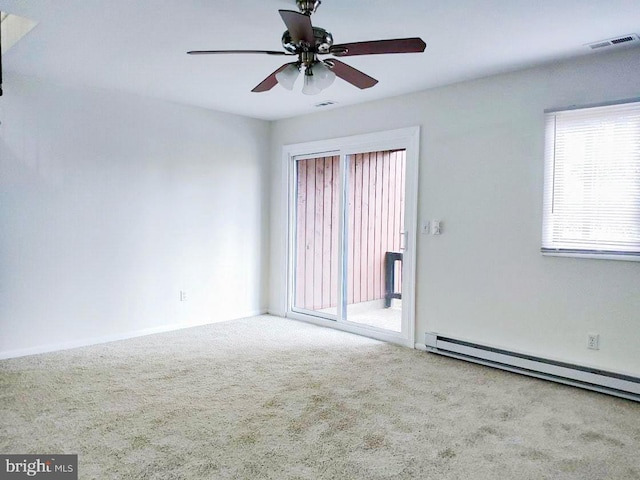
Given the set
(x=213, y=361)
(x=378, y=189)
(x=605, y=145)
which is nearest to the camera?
(x=605, y=145)

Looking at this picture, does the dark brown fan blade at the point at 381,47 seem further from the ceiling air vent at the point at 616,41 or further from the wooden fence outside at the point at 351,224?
the wooden fence outside at the point at 351,224

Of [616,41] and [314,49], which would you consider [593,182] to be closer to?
[616,41]

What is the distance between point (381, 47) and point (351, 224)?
3.05m

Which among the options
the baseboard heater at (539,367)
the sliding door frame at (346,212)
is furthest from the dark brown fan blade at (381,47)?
the baseboard heater at (539,367)

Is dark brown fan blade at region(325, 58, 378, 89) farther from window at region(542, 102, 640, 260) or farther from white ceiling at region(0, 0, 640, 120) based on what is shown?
window at region(542, 102, 640, 260)

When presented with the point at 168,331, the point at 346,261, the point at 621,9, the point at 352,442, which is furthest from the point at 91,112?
the point at 621,9

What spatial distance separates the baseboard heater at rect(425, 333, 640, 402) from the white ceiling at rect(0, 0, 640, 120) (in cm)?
230

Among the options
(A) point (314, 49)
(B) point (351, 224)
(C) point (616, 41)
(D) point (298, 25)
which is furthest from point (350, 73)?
(B) point (351, 224)

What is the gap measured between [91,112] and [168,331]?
234 centimetres

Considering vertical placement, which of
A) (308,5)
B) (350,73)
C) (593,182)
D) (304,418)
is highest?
(308,5)

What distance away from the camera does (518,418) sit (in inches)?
117

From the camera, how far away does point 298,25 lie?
224 centimetres

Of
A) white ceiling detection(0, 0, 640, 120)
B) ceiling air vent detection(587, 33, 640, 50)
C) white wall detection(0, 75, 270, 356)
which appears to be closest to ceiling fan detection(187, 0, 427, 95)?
white ceiling detection(0, 0, 640, 120)

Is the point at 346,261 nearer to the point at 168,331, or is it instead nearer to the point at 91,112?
the point at 168,331
